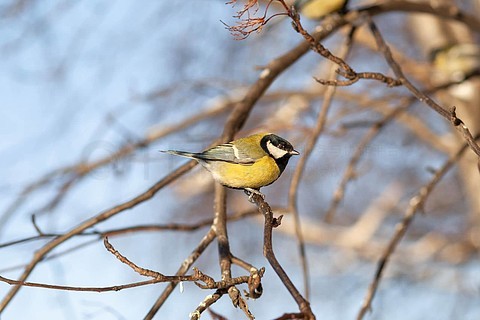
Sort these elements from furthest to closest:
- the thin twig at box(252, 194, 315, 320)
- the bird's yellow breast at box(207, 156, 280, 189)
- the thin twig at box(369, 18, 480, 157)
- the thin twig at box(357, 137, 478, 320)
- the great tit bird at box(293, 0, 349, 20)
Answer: the great tit bird at box(293, 0, 349, 20) < the thin twig at box(357, 137, 478, 320) < the bird's yellow breast at box(207, 156, 280, 189) < the thin twig at box(369, 18, 480, 157) < the thin twig at box(252, 194, 315, 320)

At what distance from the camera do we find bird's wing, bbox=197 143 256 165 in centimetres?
129

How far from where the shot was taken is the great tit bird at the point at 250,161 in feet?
4.22

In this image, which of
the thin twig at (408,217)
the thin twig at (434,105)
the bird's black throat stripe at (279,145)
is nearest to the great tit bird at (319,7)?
the thin twig at (434,105)

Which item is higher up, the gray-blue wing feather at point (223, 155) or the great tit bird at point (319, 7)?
the great tit bird at point (319, 7)

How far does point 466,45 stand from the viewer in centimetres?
325

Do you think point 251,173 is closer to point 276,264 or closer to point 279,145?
point 279,145

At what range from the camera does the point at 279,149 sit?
4.25 feet

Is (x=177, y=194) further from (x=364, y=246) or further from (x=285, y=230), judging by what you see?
(x=364, y=246)

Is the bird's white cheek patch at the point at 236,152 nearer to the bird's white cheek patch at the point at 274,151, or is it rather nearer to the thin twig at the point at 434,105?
the bird's white cheek patch at the point at 274,151

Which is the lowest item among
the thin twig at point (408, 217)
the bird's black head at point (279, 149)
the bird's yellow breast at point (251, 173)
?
the bird's yellow breast at point (251, 173)

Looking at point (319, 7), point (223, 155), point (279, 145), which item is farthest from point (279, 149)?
point (319, 7)

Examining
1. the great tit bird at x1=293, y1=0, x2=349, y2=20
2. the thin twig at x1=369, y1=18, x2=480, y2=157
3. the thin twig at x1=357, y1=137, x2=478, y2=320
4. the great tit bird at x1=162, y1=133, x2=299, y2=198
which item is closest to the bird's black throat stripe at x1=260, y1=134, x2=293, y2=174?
the great tit bird at x1=162, y1=133, x2=299, y2=198

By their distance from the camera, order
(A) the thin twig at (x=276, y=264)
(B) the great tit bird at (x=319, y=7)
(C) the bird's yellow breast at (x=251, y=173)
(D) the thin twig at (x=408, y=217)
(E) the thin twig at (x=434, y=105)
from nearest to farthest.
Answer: (A) the thin twig at (x=276, y=264) → (E) the thin twig at (x=434, y=105) → (C) the bird's yellow breast at (x=251, y=173) → (D) the thin twig at (x=408, y=217) → (B) the great tit bird at (x=319, y=7)

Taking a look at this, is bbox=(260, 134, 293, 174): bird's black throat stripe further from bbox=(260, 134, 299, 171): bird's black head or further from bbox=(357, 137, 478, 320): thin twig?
bbox=(357, 137, 478, 320): thin twig
